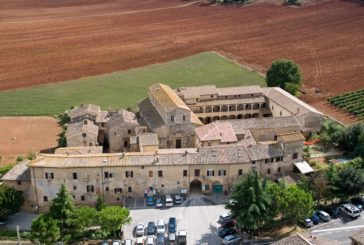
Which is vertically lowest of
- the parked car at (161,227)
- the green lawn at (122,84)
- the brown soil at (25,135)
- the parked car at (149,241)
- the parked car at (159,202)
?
the parked car at (149,241)

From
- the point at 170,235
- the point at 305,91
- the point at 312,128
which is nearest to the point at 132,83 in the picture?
the point at 305,91

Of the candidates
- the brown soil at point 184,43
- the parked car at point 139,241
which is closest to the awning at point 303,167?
the parked car at point 139,241

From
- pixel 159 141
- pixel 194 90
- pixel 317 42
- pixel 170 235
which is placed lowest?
pixel 170 235

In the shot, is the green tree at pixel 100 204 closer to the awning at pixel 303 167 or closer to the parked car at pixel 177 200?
the parked car at pixel 177 200

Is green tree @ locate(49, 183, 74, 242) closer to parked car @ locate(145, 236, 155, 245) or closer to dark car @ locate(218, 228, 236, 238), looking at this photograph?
parked car @ locate(145, 236, 155, 245)

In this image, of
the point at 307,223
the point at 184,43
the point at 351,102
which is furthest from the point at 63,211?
the point at 184,43

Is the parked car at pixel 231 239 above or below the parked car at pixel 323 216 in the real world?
below

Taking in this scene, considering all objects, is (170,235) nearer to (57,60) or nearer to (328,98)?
(328,98)
